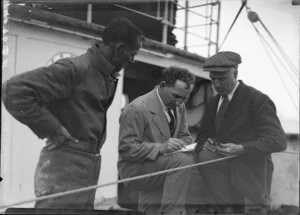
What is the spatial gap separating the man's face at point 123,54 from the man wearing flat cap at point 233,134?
389mm

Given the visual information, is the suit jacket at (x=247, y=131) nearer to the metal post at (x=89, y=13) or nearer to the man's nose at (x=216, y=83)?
the man's nose at (x=216, y=83)

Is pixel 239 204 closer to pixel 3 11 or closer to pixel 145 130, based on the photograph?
pixel 145 130

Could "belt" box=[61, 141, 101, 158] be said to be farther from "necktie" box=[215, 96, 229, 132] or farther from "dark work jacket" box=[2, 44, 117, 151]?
"necktie" box=[215, 96, 229, 132]

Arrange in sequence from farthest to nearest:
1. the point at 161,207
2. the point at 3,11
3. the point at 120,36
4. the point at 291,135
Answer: the point at 291,135
the point at 161,207
the point at 120,36
the point at 3,11

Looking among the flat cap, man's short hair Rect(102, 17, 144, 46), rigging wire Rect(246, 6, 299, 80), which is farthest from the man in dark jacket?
rigging wire Rect(246, 6, 299, 80)

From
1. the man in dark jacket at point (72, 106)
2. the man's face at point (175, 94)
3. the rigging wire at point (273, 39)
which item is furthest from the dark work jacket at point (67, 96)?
the rigging wire at point (273, 39)

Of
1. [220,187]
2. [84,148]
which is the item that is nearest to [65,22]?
[84,148]

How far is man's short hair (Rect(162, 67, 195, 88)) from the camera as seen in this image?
6.91 ft

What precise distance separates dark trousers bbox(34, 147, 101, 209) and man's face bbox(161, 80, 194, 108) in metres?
0.44

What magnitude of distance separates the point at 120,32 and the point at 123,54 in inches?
4.3

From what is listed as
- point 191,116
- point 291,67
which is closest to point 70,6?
point 191,116

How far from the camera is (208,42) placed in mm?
2234

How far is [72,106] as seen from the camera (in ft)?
6.49

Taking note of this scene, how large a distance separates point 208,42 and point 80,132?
826 millimetres
